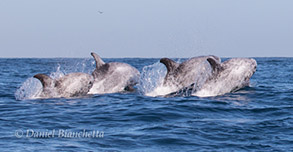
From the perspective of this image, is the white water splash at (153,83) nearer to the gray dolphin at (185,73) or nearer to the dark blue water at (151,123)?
the gray dolphin at (185,73)

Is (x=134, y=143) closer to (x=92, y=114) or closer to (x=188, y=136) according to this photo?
(x=188, y=136)

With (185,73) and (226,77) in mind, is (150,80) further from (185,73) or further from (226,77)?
(226,77)

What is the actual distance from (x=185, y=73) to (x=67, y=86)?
4.71m

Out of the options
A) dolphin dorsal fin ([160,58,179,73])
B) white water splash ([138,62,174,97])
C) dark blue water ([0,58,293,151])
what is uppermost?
dolphin dorsal fin ([160,58,179,73])

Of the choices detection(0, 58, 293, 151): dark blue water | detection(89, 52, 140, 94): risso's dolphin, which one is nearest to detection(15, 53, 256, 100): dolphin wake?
detection(89, 52, 140, 94): risso's dolphin

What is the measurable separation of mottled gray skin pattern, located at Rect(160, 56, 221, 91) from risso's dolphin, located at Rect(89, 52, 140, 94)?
8.40 feet

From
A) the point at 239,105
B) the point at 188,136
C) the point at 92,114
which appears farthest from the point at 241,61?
the point at 188,136

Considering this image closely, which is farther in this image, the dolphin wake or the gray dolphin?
the gray dolphin

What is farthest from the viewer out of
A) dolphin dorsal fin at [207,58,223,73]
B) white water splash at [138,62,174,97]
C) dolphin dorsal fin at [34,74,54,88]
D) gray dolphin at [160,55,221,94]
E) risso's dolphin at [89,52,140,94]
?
risso's dolphin at [89,52,140,94]

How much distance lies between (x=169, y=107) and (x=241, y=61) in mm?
4896

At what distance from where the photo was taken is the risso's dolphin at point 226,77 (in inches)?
701

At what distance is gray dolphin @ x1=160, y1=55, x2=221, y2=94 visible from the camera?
61.8 ft

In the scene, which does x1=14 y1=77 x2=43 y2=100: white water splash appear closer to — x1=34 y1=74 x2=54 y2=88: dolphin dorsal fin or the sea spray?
x1=34 y1=74 x2=54 y2=88: dolphin dorsal fin

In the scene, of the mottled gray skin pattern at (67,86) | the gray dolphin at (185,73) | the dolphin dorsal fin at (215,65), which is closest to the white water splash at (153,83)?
the gray dolphin at (185,73)
